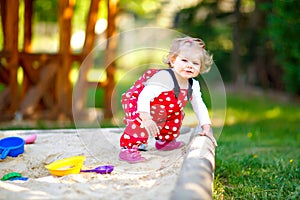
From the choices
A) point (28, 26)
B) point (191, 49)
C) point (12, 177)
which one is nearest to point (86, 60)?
point (28, 26)

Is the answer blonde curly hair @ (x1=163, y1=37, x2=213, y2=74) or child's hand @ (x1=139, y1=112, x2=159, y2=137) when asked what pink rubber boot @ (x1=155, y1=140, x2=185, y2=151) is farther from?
blonde curly hair @ (x1=163, y1=37, x2=213, y2=74)

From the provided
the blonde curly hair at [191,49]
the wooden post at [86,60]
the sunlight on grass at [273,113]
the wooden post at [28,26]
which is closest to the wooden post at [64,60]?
the wooden post at [86,60]

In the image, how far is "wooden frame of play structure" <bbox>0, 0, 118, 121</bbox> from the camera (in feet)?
21.2

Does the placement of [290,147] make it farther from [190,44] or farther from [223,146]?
[190,44]

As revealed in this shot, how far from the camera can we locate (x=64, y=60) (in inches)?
262

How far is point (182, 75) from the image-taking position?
334 centimetres

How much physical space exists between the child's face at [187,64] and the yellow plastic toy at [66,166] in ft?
2.87

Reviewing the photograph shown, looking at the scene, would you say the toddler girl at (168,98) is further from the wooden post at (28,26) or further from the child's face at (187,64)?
the wooden post at (28,26)

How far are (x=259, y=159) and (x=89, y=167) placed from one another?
1.66 m

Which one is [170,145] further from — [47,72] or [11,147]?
[47,72]

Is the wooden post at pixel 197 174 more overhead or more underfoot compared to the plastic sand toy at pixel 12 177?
more overhead

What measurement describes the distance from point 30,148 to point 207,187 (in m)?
1.83

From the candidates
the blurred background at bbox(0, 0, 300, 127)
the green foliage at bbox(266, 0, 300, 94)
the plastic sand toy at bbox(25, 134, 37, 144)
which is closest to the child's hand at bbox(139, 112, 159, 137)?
the blurred background at bbox(0, 0, 300, 127)

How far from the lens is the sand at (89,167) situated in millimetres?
2451
